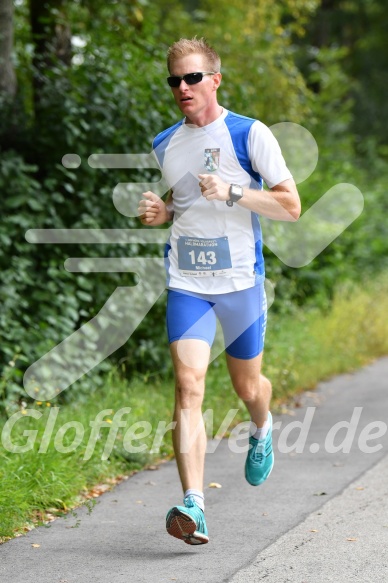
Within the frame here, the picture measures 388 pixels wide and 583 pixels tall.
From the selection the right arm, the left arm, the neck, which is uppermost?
the neck

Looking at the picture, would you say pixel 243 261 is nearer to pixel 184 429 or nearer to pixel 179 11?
pixel 184 429

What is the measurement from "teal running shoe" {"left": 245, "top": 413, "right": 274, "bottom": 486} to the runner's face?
179 centimetres

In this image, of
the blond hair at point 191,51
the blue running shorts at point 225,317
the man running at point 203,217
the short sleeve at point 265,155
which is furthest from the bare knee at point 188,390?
the blond hair at point 191,51

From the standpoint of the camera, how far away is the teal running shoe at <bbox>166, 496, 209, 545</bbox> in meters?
4.90

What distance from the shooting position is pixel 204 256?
5.30 m

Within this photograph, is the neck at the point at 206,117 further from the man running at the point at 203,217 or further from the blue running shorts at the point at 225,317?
the blue running shorts at the point at 225,317

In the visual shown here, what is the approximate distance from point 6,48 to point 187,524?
597cm

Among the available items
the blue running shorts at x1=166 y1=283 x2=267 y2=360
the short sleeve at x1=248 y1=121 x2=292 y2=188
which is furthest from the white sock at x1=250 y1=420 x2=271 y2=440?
the short sleeve at x1=248 y1=121 x2=292 y2=188

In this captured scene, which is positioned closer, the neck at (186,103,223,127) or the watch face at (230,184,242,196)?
the watch face at (230,184,242,196)

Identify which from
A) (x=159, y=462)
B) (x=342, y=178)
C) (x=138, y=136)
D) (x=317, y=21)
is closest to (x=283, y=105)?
(x=342, y=178)

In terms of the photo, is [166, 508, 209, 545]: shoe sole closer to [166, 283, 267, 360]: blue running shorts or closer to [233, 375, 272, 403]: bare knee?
[166, 283, 267, 360]: blue running shorts

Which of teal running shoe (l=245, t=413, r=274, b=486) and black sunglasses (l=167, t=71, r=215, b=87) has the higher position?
black sunglasses (l=167, t=71, r=215, b=87)

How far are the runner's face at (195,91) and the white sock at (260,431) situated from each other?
5.69 ft

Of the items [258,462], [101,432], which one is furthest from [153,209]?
[101,432]
